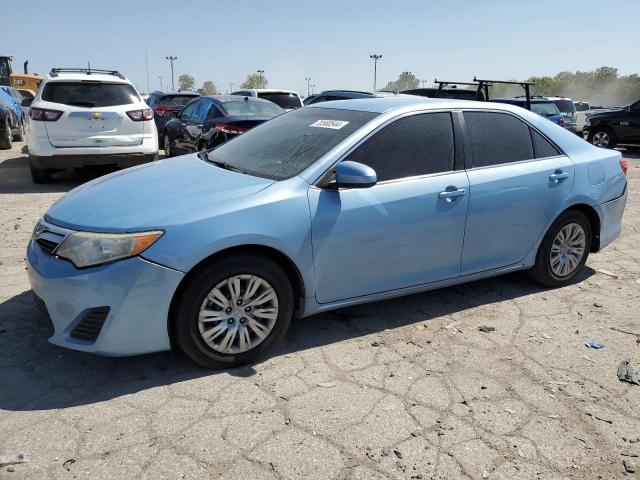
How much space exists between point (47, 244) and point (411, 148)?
7.69ft

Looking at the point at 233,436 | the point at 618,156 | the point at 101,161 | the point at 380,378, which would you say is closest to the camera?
the point at 233,436

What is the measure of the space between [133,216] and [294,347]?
1.30m

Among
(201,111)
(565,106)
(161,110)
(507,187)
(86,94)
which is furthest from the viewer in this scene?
(565,106)

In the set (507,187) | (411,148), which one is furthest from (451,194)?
(507,187)

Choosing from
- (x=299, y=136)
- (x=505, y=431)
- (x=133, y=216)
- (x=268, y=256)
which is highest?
(x=299, y=136)

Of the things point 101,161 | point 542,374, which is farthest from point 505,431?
point 101,161

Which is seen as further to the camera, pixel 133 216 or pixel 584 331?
pixel 584 331

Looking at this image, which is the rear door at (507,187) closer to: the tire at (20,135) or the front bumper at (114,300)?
the front bumper at (114,300)

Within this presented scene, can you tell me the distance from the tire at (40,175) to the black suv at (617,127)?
14.7 meters

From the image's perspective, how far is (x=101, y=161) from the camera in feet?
26.0

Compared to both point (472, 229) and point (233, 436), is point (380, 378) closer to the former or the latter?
point (233, 436)

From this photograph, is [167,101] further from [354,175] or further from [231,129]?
[354,175]

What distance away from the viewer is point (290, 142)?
3736 millimetres

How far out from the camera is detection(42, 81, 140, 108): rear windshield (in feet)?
25.6
